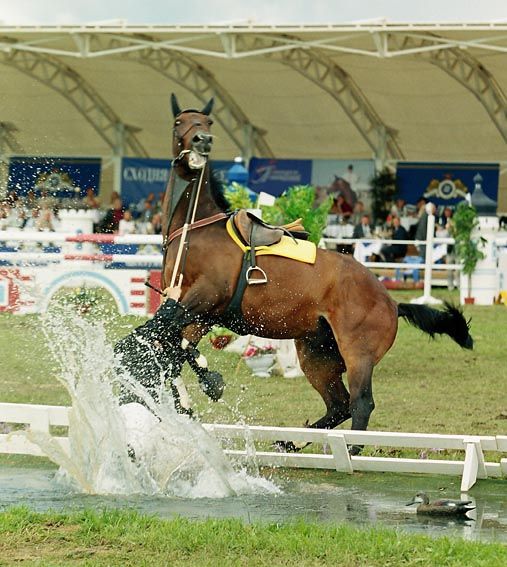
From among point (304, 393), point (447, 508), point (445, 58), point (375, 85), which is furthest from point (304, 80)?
point (447, 508)

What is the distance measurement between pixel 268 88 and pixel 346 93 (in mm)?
1896

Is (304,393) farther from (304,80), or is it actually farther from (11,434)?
(304,80)

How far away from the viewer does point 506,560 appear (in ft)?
16.7

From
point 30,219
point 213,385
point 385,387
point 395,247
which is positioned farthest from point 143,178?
point 213,385

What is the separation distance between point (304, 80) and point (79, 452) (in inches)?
975

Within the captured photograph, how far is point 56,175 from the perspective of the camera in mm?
29094

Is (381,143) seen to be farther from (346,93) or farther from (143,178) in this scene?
(143,178)

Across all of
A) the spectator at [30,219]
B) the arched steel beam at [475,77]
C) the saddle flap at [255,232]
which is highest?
the arched steel beam at [475,77]

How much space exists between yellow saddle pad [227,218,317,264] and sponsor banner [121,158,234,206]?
23.3m

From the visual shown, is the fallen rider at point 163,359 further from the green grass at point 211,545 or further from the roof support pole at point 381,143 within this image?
the roof support pole at point 381,143

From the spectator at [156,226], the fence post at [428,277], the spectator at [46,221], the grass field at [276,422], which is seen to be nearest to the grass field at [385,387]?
the grass field at [276,422]

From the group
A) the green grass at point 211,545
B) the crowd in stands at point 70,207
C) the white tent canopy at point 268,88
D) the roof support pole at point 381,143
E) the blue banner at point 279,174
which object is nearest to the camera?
the green grass at point 211,545

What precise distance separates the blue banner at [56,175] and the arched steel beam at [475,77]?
26.7ft

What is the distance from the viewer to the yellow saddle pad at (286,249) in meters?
8.02
